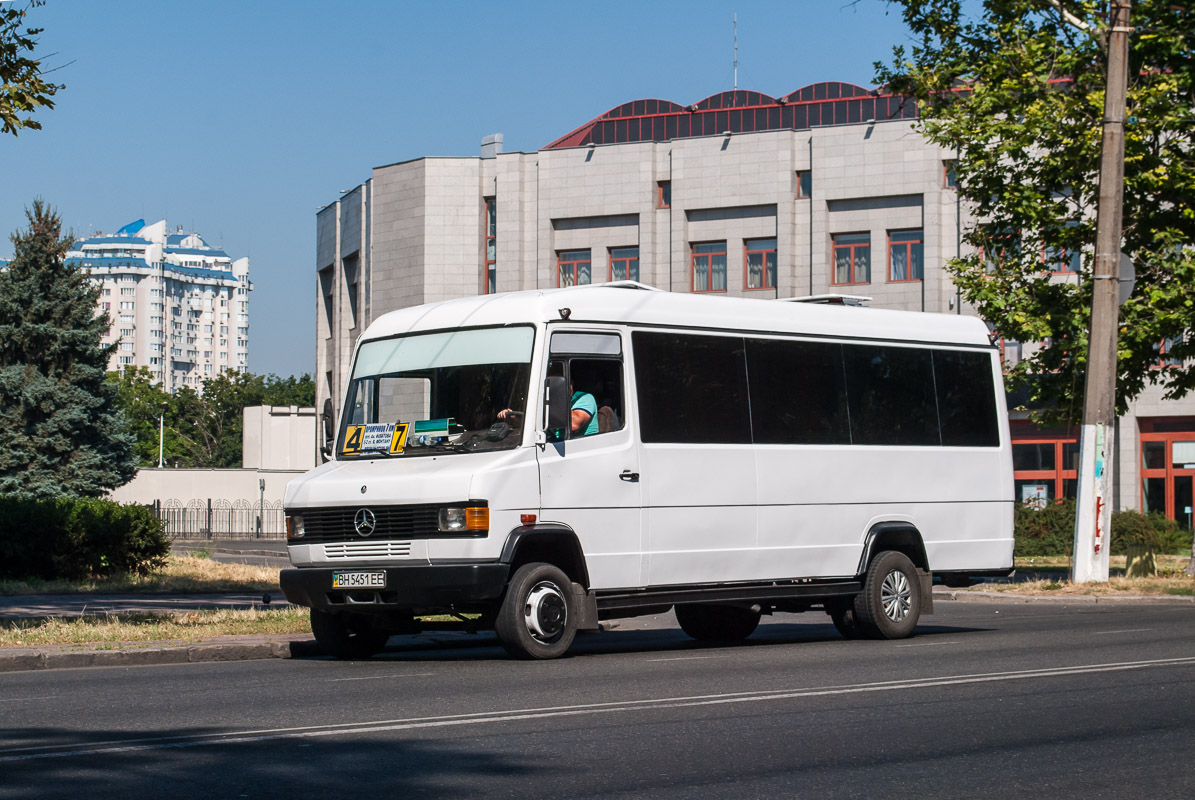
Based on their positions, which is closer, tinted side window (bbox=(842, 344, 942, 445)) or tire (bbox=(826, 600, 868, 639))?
tire (bbox=(826, 600, 868, 639))

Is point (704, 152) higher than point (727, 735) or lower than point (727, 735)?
higher

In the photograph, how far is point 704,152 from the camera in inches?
2194

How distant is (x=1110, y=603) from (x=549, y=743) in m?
15.3

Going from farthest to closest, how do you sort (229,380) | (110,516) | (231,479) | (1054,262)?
(229,380), (231,479), (1054,262), (110,516)

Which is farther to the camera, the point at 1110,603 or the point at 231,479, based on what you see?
the point at 231,479

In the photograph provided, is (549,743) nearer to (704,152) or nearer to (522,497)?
(522,497)

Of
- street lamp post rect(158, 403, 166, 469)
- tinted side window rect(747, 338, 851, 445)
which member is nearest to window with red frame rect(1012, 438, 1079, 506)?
tinted side window rect(747, 338, 851, 445)

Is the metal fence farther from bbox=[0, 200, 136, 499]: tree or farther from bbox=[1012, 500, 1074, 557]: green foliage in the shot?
bbox=[1012, 500, 1074, 557]: green foliage

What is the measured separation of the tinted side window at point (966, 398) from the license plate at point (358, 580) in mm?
6160

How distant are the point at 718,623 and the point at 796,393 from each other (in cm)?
256

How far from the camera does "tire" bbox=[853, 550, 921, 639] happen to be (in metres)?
14.0

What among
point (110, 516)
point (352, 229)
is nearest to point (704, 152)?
point (352, 229)

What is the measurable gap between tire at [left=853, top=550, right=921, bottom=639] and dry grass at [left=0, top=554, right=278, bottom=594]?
10.8 meters

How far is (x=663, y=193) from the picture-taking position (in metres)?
56.9
